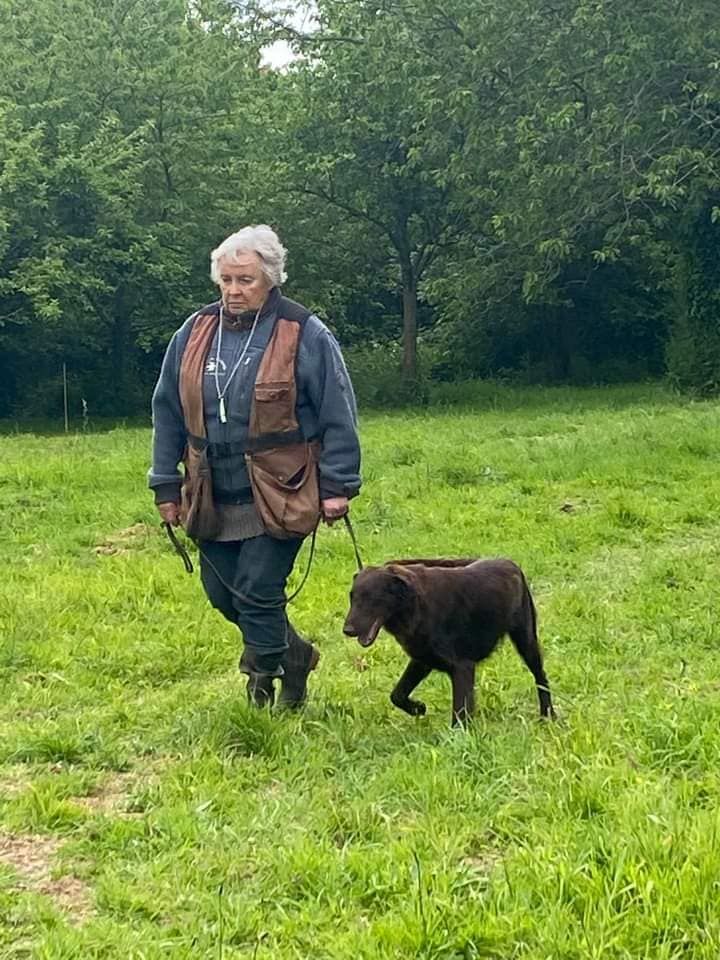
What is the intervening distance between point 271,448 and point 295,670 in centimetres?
102

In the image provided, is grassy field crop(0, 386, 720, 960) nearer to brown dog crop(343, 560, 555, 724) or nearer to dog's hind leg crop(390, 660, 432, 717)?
dog's hind leg crop(390, 660, 432, 717)

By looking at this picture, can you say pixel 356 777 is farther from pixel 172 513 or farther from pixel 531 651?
pixel 172 513

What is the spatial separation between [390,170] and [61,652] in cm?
1853

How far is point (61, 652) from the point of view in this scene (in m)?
6.43

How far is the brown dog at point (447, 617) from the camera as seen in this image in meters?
4.75

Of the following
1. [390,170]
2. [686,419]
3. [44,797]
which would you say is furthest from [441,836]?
[390,170]

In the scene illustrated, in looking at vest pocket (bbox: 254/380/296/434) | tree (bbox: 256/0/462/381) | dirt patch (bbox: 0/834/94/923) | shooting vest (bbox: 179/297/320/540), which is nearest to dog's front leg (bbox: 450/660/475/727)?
shooting vest (bbox: 179/297/320/540)

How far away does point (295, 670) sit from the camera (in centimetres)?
517

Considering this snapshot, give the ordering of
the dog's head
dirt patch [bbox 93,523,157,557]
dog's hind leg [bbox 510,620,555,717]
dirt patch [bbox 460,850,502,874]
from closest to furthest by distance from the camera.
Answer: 1. dirt patch [bbox 460,850,502,874]
2. the dog's head
3. dog's hind leg [bbox 510,620,555,717]
4. dirt patch [bbox 93,523,157,557]

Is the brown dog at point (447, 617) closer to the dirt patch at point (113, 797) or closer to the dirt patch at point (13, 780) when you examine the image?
the dirt patch at point (113, 797)

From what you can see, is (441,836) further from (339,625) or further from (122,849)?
(339,625)

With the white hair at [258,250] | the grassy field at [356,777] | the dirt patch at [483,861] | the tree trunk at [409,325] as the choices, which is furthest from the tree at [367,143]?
the dirt patch at [483,861]

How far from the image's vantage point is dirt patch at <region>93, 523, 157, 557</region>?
372 inches

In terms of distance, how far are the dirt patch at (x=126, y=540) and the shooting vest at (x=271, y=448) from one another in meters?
A: 4.54
